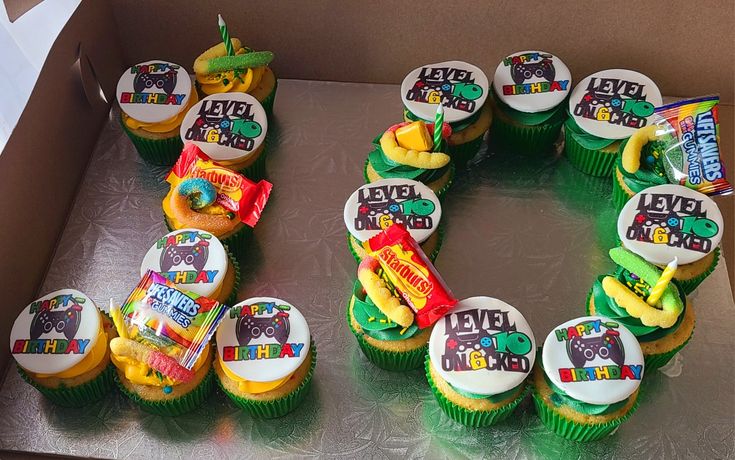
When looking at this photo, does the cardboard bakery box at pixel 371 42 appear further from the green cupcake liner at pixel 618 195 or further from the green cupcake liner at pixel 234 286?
the green cupcake liner at pixel 234 286

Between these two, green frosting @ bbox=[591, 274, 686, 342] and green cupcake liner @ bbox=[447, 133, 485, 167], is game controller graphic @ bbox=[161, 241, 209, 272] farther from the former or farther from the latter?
green frosting @ bbox=[591, 274, 686, 342]

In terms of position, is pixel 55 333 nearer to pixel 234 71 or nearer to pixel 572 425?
pixel 234 71

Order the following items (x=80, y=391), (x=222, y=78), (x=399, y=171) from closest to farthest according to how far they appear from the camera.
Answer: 1. (x=80, y=391)
2. (x=399, y=171)
3. (x=222, y=78)

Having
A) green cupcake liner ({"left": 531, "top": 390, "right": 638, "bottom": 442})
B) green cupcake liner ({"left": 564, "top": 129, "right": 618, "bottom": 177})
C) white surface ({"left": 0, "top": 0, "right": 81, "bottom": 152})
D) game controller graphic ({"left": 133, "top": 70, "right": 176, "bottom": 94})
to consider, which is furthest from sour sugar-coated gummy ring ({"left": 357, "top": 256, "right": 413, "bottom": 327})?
white surface ({"left": 0, "top": 0, "right": 81, "bottom": 152})

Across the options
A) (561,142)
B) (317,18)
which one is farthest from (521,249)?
(317,18)

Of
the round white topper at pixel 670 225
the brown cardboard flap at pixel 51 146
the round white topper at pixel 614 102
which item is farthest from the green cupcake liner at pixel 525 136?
the brown cardboard flap at pixel 51 146

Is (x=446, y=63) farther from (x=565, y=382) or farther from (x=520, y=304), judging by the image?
(x=565, y=382)

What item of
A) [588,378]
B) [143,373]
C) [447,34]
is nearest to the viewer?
[588,378]

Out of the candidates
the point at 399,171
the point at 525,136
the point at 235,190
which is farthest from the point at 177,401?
the point at 525,136
